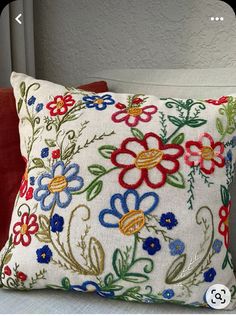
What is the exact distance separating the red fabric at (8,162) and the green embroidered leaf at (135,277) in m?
0.30

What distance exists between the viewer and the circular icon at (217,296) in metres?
0.75

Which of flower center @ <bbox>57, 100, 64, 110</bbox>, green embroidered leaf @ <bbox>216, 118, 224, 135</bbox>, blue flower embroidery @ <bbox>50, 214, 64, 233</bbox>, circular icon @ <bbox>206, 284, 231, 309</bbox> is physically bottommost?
circular icon @ <bbox>206, 284, 231, 309</bbox>

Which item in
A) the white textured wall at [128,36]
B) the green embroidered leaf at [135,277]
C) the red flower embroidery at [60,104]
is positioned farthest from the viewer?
the white textured wall at [128,36]

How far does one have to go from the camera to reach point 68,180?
0.78 metres

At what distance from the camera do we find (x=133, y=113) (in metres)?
0.81

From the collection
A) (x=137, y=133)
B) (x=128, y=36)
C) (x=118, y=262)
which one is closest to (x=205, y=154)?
(x=137, y=133)

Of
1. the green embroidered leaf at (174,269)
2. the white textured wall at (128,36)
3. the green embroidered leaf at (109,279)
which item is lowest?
the green embroidered leaf at (109,279)

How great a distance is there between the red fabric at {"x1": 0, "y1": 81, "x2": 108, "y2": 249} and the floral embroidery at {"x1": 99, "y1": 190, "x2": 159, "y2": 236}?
0.83 feet

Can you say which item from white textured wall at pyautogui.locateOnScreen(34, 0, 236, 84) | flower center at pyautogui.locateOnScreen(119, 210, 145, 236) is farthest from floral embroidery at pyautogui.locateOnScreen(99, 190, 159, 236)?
white textured wall at pyautogui.locateOnScreen(34, 0, 236, 84)

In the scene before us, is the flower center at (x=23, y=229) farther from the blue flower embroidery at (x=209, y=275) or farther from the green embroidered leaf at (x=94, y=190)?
the blue flower embroidery at (x=209, y=275)

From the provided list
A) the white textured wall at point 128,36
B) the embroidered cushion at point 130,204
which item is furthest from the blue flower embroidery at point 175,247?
the white textured wall at point 128,36

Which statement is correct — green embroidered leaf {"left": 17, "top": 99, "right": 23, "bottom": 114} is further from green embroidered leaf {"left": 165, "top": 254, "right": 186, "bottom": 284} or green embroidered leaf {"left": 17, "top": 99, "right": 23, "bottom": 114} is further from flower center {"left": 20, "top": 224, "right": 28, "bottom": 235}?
green embroidered leaf {"left": 165, "top": 254, "right": 186, "bottom": 284}

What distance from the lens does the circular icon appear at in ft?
2.46

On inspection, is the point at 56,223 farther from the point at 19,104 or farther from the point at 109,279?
the point at 19,104
